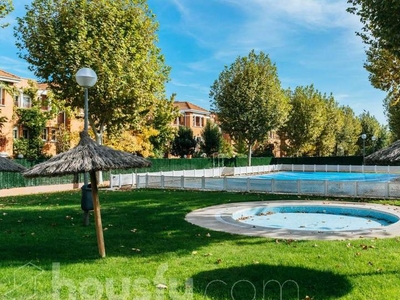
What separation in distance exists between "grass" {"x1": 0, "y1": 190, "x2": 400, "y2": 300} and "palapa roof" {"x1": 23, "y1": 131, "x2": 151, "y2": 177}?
182cm

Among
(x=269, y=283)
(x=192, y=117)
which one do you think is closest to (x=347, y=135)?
(x=192, y=117)

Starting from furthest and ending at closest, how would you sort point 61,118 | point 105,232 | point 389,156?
1. point 61,118
2. point 105,232
3. point 389,156

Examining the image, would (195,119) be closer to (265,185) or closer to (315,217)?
(265,185)

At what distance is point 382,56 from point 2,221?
2008 centimetres

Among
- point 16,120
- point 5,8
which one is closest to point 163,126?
point 16,120

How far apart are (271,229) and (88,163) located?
6.06 meters

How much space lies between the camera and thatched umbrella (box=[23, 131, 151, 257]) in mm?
7504

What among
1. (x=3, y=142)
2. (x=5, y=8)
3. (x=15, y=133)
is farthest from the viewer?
(x=15, y=133)

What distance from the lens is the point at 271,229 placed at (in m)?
11.3

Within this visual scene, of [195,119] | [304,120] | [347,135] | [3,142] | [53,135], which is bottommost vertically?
[3,142]

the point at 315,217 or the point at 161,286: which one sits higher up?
the point at 161,286

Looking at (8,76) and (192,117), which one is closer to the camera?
(8,76)

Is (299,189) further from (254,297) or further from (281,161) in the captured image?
(281,161)

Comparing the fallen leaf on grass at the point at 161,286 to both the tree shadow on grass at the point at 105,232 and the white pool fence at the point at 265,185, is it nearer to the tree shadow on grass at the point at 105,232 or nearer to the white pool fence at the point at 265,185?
the tree shadow on grass at the point at 105,232
